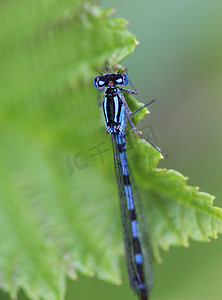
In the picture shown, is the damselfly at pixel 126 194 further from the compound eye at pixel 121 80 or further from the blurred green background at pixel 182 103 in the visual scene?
the blurred green background at pixel 182 103

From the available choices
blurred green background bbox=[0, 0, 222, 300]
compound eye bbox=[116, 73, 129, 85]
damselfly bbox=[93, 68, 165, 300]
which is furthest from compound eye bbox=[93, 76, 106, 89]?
blurred green background bbox=[0, 0, 222, 300]

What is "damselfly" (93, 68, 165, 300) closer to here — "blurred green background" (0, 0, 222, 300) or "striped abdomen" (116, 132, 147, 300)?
"striped abdomen" (116, 132, 147, 300)

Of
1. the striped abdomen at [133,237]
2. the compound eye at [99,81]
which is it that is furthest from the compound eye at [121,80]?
the striped abdomen at [133,237]

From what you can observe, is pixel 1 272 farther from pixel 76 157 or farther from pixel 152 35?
pixel 152 35

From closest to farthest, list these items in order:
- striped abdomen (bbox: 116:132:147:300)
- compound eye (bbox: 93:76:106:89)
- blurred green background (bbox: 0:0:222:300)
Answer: compound eye (bbox: 93:76:106:89)
striped abdomen (bbox: 116:132:147:300)
blurred green background (bbox: 0:0:222:300)

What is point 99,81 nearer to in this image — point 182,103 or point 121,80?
point 121,80

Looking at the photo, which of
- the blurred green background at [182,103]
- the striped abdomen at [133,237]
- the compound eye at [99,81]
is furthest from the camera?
the blurred green background at [182,103]
